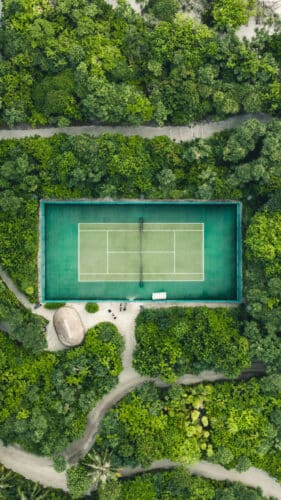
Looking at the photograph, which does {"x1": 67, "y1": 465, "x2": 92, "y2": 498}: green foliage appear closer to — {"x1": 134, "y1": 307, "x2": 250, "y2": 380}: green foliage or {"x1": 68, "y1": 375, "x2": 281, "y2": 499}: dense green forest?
{"x1": 68, "y1": 375, "x2": 281, "y2": 499}: dense green forest

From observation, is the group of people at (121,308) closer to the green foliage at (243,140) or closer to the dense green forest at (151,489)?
the dense green forest at (151,489)

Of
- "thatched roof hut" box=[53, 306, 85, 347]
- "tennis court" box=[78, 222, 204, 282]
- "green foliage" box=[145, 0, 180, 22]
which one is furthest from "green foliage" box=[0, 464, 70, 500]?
"green foliage" box=[145, 0, 180, 22]

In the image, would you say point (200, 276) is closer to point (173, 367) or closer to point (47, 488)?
point (173, 367)

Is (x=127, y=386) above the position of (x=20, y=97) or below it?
below

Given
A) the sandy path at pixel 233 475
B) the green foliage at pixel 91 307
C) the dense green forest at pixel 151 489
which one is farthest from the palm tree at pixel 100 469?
the green foliage at pixel 91 307

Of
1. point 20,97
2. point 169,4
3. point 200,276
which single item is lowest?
point 200,276

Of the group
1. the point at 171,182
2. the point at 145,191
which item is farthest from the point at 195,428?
the point at 171,182

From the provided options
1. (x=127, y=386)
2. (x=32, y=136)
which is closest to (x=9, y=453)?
(x=127, y=386)
